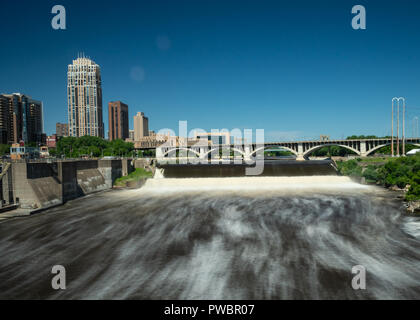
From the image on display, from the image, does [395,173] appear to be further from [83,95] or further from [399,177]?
[83,95]

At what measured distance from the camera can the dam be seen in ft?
43.5

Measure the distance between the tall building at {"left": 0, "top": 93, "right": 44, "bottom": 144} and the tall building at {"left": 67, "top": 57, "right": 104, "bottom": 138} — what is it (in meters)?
25.4

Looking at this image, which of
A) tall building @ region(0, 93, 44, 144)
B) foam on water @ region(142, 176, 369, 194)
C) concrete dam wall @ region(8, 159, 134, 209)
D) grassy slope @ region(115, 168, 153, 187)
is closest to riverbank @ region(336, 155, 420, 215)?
foam on water @ region(142, 176, 369, 194)

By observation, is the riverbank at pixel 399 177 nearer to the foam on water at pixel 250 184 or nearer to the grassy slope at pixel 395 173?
the grassy slope at pixel 395 173

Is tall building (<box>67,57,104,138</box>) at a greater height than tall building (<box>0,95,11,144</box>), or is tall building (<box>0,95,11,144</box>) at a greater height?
tall building (<box>67,57,104,138</box>)

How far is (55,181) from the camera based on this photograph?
34.2 metres

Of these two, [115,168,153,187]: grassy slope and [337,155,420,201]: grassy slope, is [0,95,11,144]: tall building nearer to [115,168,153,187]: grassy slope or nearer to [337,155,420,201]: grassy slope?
[115,168,153,187]: grassy slope

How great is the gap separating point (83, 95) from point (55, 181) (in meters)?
168

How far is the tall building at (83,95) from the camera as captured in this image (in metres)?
184

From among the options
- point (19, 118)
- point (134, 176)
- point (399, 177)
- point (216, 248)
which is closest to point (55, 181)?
point (134, 176)

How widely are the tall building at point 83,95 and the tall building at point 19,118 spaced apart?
25389mm

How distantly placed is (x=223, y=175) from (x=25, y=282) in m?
39.7

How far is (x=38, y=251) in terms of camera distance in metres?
18.8
